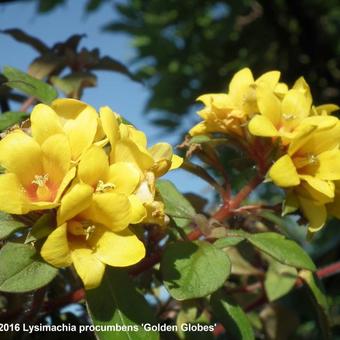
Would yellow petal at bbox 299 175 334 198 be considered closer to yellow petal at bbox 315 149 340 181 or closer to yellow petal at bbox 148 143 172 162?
yellow petal at bbox 315 149 340 181

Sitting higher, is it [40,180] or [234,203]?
[40,180]

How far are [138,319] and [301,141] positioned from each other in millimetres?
318

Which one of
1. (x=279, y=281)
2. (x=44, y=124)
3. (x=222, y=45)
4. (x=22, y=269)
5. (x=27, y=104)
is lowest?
(x=222, y=45)

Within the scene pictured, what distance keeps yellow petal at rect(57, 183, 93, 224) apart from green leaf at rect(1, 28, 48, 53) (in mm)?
717

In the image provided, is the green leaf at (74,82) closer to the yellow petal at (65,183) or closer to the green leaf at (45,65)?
the green leaf at (45,65)

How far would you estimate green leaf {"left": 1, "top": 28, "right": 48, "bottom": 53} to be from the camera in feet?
4.39

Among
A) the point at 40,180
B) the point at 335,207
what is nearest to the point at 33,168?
the point at 40,180

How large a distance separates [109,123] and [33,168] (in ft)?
0.32

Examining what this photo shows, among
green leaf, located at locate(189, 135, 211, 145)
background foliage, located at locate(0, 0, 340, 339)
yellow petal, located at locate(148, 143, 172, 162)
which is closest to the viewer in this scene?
yellow petal, located at locate(148, 143, 172, 162)

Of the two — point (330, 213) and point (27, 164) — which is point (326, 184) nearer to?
point (330, 213)

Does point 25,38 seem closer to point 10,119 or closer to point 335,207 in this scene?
point 10,119

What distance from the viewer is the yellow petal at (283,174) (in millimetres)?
884

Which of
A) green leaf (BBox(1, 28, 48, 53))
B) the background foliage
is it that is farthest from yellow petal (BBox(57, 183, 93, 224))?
the background foliage

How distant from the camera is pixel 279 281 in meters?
1.24
